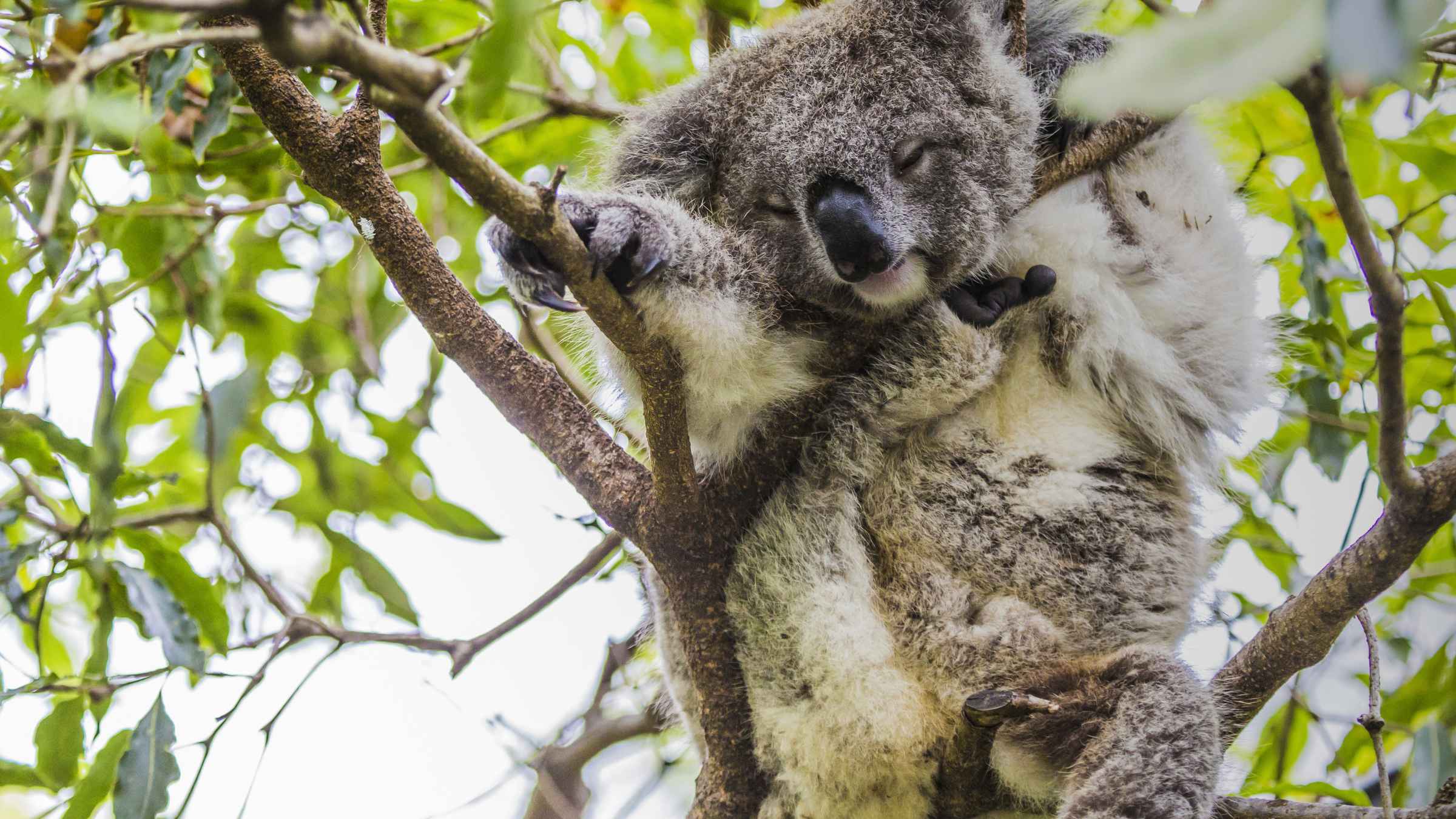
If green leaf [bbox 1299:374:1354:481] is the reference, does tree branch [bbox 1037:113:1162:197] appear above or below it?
above

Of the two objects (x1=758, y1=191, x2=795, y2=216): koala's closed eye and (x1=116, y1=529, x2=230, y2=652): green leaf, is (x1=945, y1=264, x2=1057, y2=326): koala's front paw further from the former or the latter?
(x1=116, y1=529, x2=230, y2=652): green leaf

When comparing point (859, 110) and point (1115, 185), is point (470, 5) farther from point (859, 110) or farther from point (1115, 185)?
point (1115, 185)

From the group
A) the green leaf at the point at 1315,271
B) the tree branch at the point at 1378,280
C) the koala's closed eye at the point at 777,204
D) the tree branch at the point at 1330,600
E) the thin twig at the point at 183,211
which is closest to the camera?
the tree branch at the point at 1378,280

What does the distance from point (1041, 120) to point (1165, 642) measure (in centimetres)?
110

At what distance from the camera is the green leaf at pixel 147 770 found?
198 cm

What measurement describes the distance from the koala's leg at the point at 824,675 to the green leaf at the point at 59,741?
1.39 metres

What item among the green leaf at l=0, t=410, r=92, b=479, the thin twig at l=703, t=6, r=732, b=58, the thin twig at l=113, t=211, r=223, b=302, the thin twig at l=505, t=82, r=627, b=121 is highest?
the thin twig at l=703, t=6, r=732, b=58

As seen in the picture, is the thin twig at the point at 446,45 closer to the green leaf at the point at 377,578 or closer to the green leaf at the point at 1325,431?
the green leaf at the point at 377,578

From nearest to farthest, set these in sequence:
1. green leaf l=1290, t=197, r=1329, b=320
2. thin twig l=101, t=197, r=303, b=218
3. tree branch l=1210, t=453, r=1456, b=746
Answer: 1. tree branch l=1210, t=453, r=1456, b=746
2. green leaf l=1290, t=197, r=1329, b=320
3. thin twig l=101, t=197, r=303, b=218

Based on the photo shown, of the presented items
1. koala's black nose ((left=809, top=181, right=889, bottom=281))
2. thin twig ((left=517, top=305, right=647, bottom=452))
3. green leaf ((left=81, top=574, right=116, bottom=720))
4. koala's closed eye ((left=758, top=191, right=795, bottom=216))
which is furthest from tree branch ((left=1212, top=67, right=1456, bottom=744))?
green leaf ((left=81, top=574, right=116, bottom=720))

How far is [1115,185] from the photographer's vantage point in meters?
2.22

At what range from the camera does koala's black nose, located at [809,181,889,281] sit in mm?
1852

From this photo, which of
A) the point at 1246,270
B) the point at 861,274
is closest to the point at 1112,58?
the point at 861,274

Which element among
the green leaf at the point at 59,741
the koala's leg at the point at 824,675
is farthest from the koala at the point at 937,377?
the green leaf at the point at 59,741
